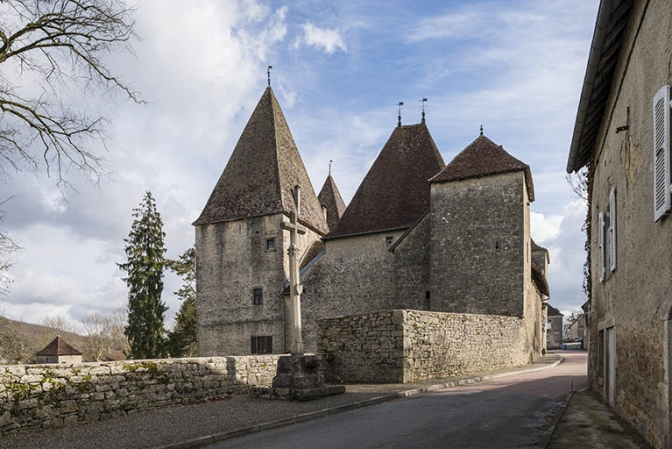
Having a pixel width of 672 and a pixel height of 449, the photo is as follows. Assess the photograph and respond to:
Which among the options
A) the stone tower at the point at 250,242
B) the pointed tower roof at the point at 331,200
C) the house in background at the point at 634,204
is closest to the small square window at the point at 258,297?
the stone tower at the point at 250,242

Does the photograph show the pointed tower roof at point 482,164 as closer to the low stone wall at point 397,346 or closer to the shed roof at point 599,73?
the low stone wall at point 397,346

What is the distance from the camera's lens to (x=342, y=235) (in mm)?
29172

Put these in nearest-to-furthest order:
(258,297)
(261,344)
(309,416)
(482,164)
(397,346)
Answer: (309,416) → (397,346) → (482,164) → (261,344) → (258,297)

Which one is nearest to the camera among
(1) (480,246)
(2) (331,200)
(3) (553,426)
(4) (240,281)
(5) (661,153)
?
(5) (661,153)

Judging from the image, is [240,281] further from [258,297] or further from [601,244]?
[601,244]

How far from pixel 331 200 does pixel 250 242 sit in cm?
1246

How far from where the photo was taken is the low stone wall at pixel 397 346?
48.6 ft

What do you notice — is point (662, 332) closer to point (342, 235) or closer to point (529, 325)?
point (529, 325)

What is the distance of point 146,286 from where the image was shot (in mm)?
39688

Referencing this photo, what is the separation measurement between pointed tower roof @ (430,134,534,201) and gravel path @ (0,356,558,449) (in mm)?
14282

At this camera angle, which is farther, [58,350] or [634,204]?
[58,350]

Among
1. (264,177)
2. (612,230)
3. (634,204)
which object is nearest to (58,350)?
(264,177)

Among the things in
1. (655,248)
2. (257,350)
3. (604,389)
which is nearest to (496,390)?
(604,389)

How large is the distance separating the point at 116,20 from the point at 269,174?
21892 mm
